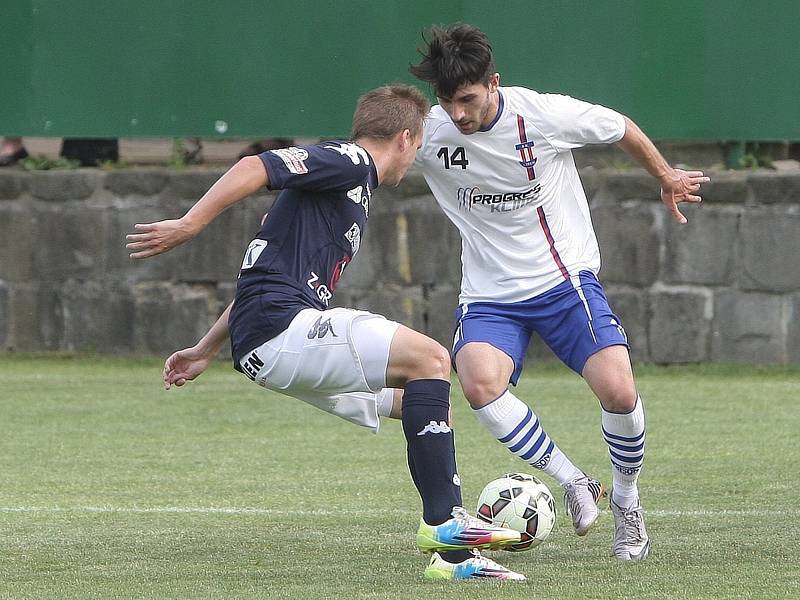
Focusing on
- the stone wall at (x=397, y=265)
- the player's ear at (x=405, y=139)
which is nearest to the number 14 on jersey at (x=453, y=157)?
the player's ear at (x=405, y=139)

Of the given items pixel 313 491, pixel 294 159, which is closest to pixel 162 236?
pixel 294 159

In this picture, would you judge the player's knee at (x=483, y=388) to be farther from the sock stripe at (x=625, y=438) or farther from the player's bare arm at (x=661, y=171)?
the player's bare arm at (x=661, y=171)

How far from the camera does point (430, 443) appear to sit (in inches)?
190

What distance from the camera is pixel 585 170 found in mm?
11000

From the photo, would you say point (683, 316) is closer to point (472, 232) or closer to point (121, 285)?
point (121, 285)

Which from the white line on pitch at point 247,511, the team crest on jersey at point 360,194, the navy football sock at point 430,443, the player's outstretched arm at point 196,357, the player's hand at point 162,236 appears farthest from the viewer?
the white line on pitch at point 247,511

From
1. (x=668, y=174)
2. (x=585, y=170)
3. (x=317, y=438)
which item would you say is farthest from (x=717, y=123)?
(x=668, y=174)

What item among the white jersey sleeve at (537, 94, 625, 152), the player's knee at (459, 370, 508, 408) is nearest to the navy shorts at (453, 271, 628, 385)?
the player's knee at (459, 370, 508, 408)

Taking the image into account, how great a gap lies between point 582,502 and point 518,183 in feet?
4.25

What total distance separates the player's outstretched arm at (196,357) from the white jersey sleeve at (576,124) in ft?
4.85

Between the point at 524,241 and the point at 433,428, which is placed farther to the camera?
the point at 524,241

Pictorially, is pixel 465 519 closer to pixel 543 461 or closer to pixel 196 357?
pixel 543 461

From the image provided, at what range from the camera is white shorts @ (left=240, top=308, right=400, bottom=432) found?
4785mm

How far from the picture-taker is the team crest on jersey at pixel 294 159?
475 centimetres
